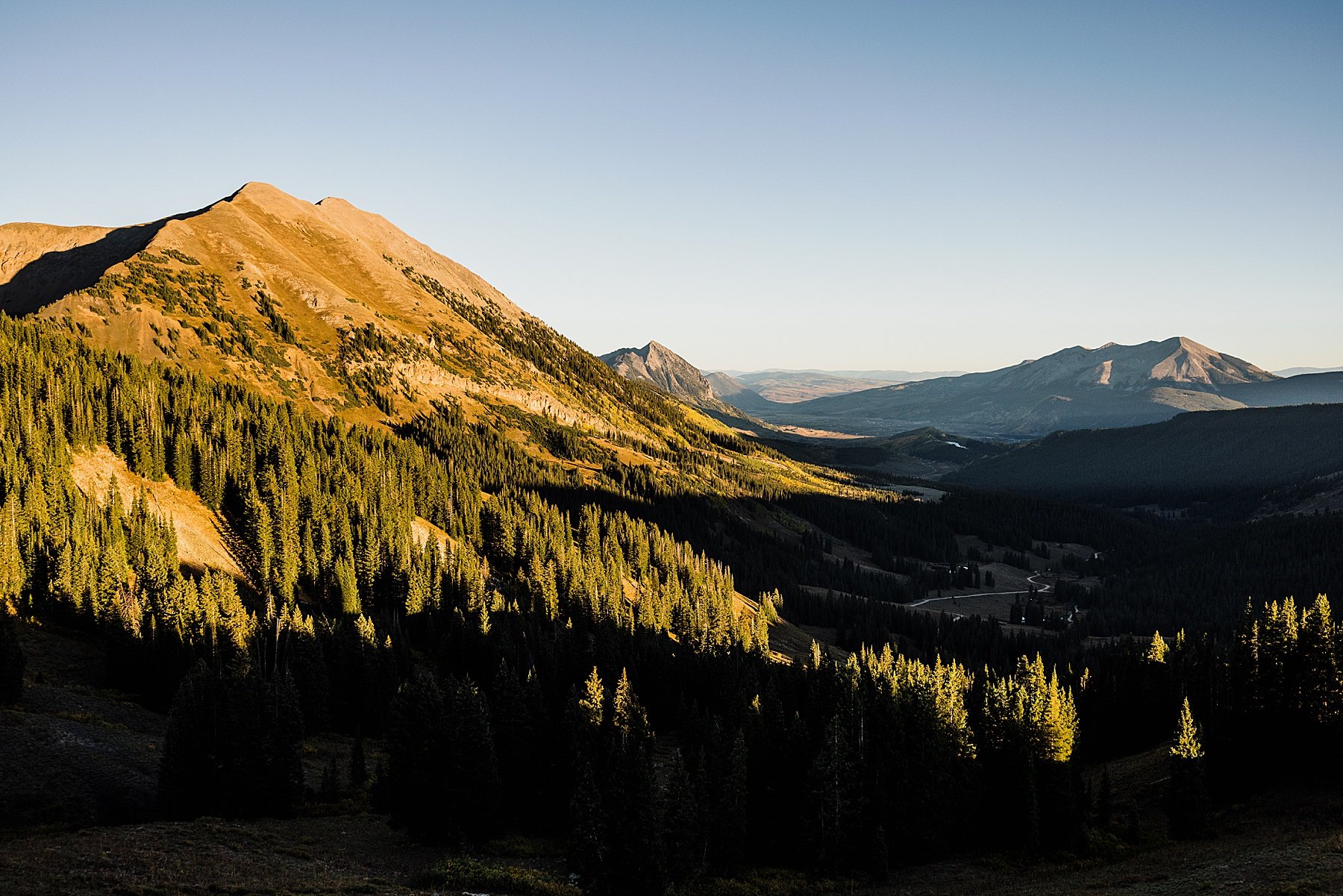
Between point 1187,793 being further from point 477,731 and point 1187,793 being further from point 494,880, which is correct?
point 477,731

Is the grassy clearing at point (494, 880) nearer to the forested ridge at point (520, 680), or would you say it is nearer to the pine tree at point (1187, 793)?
the forested ridge at point (520, 680)

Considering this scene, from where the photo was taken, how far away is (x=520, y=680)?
86.2 meters

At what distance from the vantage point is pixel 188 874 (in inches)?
1661

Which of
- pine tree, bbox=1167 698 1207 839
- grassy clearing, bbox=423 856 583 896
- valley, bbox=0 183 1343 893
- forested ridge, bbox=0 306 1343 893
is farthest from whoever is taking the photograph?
pine tree, bbox=1167 698 1207 839

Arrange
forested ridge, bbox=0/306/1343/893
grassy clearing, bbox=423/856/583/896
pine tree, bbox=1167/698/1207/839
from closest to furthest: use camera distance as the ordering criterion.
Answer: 1. grassy clearing, bbox=423/856/583/896
2. forested ridge, bbox=0/306/1343/893
3. pine tree, bbox=1167/698/1207/839

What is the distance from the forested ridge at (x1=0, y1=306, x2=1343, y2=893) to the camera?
2359 inches

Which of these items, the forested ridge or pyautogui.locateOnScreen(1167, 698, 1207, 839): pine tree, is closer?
the forested ridge

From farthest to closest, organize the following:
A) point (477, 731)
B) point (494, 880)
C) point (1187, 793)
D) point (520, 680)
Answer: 1. point (520, 680)
2. point (477, 731)
3. point (1187, 793)
4. point (494, 880)

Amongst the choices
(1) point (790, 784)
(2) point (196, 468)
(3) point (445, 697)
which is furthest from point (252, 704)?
(2) point (196, 468)

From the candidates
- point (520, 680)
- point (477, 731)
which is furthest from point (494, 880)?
point (520, 680)

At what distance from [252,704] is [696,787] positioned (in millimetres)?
36123

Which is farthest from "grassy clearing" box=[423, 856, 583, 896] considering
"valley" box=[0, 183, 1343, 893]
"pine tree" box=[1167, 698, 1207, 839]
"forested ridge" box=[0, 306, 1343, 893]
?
"pine tree" box=[1167, 698, 1207, 839]

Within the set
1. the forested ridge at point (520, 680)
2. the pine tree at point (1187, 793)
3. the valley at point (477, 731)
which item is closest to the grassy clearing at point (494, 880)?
the valley at point (477, 731)

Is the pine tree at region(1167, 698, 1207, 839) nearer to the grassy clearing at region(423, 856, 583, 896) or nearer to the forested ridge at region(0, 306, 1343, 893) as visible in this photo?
the forested ridge at region(0, 306, 1343, 893)
